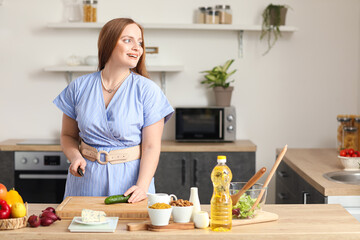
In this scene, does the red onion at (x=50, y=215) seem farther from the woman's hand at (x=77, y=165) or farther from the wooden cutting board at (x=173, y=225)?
the woman's hand at (x=77, y=165)

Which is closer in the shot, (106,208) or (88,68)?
(106,208)

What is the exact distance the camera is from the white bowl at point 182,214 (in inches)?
71.6

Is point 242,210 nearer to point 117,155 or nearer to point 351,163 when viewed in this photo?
point 117,155

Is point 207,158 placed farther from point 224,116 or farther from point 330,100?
point 330,100

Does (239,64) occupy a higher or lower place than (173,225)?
higher

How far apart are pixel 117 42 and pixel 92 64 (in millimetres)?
1974

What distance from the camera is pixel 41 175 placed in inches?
155

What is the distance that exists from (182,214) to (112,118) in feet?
2.07

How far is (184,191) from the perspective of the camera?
3.96m

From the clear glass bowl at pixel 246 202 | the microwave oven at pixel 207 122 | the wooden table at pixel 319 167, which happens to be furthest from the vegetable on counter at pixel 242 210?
the microwave oven at pixel 207 122

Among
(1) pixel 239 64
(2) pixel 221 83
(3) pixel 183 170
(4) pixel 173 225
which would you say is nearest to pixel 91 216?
(4) pixel 173 225

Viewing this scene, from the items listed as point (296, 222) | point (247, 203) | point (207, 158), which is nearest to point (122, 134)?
point (247, 203)

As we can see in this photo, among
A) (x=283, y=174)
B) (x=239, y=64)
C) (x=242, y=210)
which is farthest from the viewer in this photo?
(x=239, y=64)

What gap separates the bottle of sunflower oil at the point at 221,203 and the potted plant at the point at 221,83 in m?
2.44
